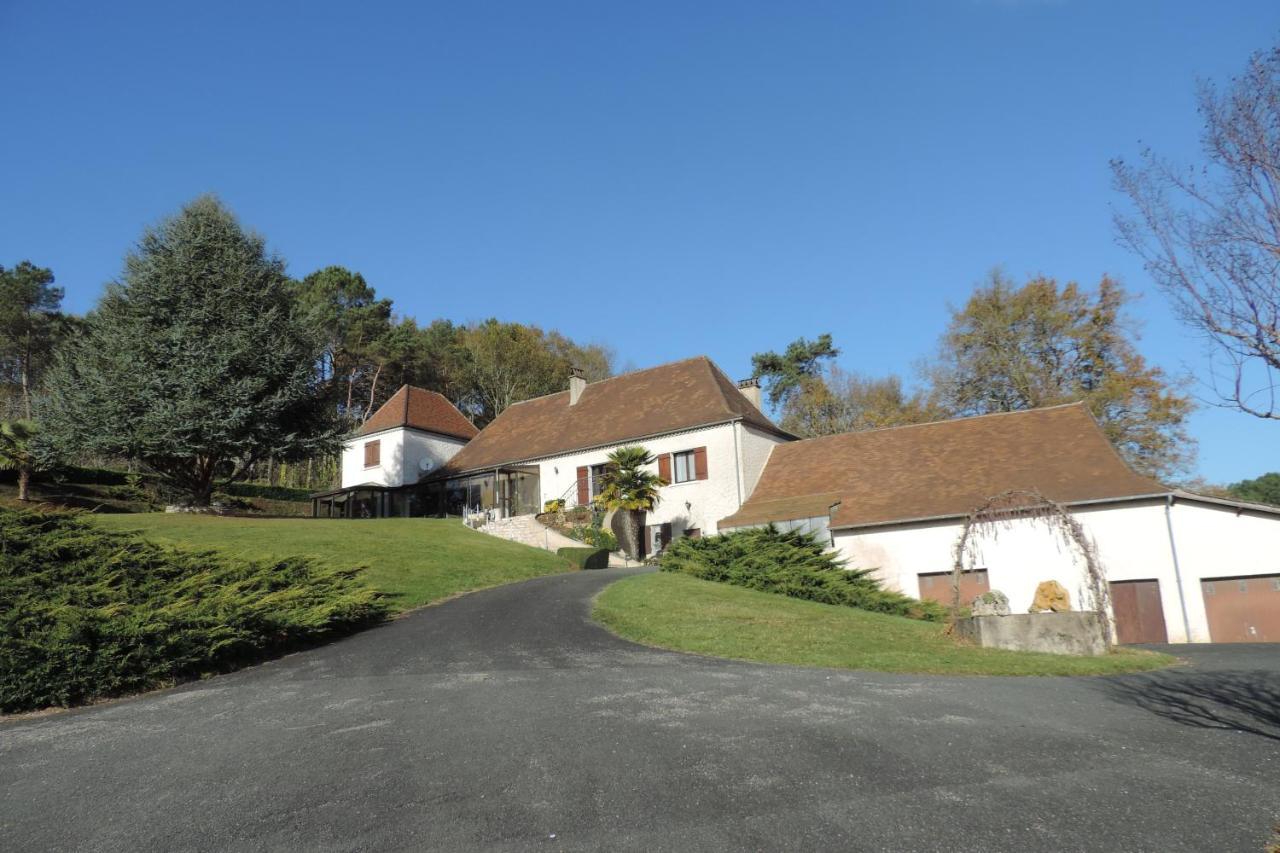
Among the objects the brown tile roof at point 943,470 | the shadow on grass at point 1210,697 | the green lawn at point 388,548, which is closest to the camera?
the shadow on grass at point 1210,697

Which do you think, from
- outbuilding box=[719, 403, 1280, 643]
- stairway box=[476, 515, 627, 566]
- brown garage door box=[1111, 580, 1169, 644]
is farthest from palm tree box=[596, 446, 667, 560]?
brown garage door box=[1111, 580, 1169, 644]

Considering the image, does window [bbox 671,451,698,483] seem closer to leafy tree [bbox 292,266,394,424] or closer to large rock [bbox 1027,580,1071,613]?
large rock [bbox 1027,580,1071,613]

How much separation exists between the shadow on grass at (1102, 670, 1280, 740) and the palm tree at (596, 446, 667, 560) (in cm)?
2004

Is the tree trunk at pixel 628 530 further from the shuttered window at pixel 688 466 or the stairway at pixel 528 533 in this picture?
the shuttered window at pixel 688 466

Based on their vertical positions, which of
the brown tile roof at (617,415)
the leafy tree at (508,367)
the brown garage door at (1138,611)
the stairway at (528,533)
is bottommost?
the brown garage door at (1138,611)

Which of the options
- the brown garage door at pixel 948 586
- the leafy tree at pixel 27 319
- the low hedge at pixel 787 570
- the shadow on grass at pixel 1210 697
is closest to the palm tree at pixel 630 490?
the low hedge at pixel 787 570

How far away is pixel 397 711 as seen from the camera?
8.36 meters

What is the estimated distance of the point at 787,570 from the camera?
68.5 feet

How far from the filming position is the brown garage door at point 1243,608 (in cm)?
1883

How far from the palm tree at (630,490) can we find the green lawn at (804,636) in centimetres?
1069

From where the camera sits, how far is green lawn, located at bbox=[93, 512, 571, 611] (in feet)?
65.0

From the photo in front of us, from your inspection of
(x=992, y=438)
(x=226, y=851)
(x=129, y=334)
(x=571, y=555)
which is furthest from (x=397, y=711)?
(x=129, y=334)

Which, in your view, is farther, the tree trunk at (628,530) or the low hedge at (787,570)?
the tree trunk at (628,530)

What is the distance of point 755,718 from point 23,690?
29.1 feet
